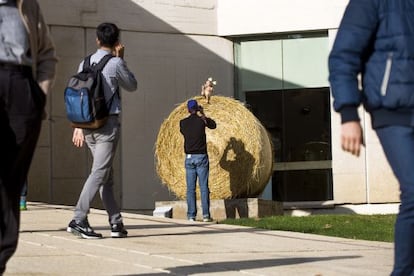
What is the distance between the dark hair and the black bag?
40 cm

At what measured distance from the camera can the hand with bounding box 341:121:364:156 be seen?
4.95 m

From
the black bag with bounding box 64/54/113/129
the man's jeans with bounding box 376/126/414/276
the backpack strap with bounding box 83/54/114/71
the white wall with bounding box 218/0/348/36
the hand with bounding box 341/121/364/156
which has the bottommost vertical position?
the man's jeans with bounding box 376/126/414/276

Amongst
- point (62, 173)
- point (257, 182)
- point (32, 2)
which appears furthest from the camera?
point (62, 173)

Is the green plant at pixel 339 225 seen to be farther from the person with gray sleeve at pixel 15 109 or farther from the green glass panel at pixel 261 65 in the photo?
the person with gray sleeve at pixel 15 109

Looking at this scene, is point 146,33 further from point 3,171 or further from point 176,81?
point 3,171

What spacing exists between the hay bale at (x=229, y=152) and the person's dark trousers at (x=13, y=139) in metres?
11.4

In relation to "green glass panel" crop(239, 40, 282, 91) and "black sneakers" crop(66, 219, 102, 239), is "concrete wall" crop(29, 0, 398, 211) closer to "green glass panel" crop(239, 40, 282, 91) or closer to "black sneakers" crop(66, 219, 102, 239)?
"green glass panel" crop(239, 40, 282, 91)

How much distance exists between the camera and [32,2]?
5.51 meters

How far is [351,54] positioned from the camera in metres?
5.05

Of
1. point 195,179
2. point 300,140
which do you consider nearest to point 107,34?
point 195,179

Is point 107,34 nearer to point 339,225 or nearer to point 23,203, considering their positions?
point 23,203

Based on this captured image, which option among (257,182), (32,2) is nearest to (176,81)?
(257,182)

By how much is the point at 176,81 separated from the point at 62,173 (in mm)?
2643

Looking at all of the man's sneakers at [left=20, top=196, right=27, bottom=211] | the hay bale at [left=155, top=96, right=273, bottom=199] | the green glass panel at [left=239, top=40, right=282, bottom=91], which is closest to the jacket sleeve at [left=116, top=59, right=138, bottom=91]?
the man's sneakers at [left=20, top=196, right=27, bottom=211]
